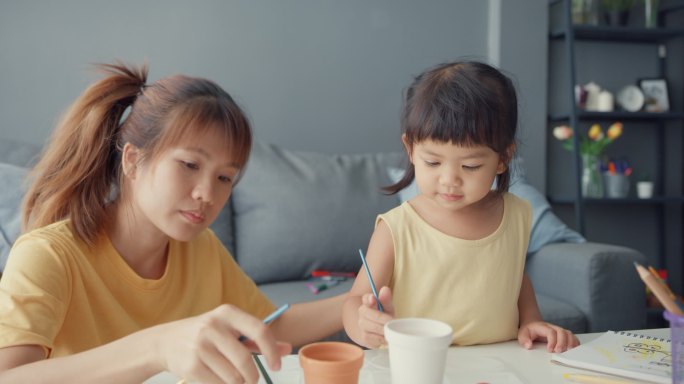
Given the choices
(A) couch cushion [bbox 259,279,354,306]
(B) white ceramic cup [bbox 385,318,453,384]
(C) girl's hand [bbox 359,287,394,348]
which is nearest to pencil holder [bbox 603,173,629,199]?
(A) couch cushion [bbox 259,279,354,306]

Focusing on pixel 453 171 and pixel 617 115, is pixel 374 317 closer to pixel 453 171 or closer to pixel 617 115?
pixel 453 171

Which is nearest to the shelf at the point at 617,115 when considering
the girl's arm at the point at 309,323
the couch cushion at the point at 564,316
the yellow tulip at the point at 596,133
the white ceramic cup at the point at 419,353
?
the yellow tulip at the point at 596,133

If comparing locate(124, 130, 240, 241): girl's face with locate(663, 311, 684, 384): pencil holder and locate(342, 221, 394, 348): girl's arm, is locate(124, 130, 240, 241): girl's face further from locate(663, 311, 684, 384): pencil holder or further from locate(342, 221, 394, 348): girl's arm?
locate(663, 311, 684, 384): pencil holder

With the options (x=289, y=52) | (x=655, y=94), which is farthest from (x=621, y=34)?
(x=289, y=52)

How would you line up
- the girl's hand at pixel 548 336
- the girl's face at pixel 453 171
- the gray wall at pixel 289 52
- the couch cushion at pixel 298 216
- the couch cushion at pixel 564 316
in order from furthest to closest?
1. the gray wall at pixel 289 52
2. the couch cushion at pixel 298 216
3. the couch cushion at pixel 564 316
4. the girl's face at pixel 453 171
5. the girl's hand at pixel 548 336

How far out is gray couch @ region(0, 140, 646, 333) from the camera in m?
2.11

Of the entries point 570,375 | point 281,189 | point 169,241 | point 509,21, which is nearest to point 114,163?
point 169,241

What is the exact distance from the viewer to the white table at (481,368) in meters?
0.84

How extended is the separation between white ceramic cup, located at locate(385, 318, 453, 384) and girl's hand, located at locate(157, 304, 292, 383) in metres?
0.12

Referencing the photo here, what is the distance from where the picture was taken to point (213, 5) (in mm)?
2826

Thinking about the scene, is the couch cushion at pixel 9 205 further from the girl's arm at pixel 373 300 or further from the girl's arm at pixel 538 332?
the girl's arm at pixel 538 332

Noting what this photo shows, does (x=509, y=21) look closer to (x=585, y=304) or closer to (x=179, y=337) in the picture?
(x=585, y=304)

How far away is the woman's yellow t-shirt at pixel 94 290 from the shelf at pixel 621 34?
256cm

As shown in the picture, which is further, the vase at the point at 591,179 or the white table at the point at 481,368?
the vase at the point at 591,179
